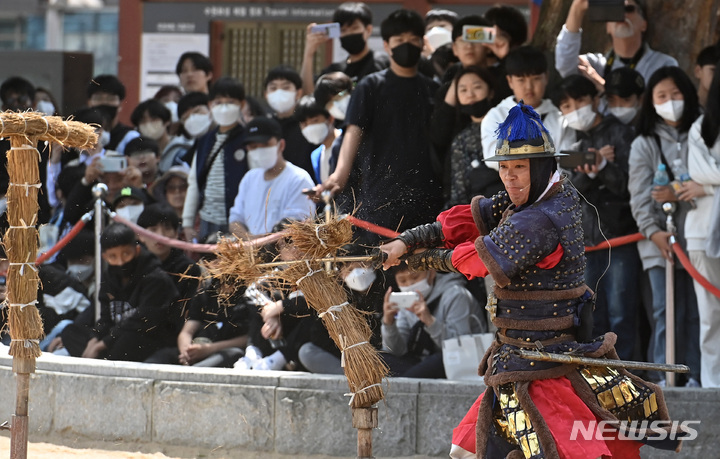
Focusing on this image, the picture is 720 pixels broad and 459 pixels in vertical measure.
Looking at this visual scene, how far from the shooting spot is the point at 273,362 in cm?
746

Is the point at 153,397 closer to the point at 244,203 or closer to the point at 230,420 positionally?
the point at 230,420

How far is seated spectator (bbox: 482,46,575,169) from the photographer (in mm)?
7289

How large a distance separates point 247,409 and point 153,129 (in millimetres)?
3518

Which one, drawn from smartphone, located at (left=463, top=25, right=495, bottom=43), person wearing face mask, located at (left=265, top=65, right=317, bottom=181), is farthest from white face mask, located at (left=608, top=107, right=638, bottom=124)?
person wearing face mask, located at (left=265, top=65, right=317, bottom=181)

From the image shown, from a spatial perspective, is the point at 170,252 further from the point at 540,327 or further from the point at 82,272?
the point at 540,327

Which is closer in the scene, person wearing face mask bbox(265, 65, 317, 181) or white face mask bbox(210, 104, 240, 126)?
person wearing face mask bbox(265, 65, 317, 181)

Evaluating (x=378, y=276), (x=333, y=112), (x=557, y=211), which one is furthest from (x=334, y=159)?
(x=557, y=211)

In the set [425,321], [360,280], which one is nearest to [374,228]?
[360,280]

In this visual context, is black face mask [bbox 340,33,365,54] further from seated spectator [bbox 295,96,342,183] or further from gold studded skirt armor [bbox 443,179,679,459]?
gold studded skirt armor [bbox 443,179,679,459]

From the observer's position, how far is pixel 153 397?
696 cm

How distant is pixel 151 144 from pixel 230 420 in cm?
308

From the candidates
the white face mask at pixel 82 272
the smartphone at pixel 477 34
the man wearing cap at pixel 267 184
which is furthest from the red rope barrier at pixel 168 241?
the smartphone at pixel 477 34

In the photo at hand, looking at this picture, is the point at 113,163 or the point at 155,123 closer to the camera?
the point at 113,163

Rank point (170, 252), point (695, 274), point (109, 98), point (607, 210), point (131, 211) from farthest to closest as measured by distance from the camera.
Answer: point (109, 98), point (131, 211), point (170, 252), point (607, 210), point (695, 274)
